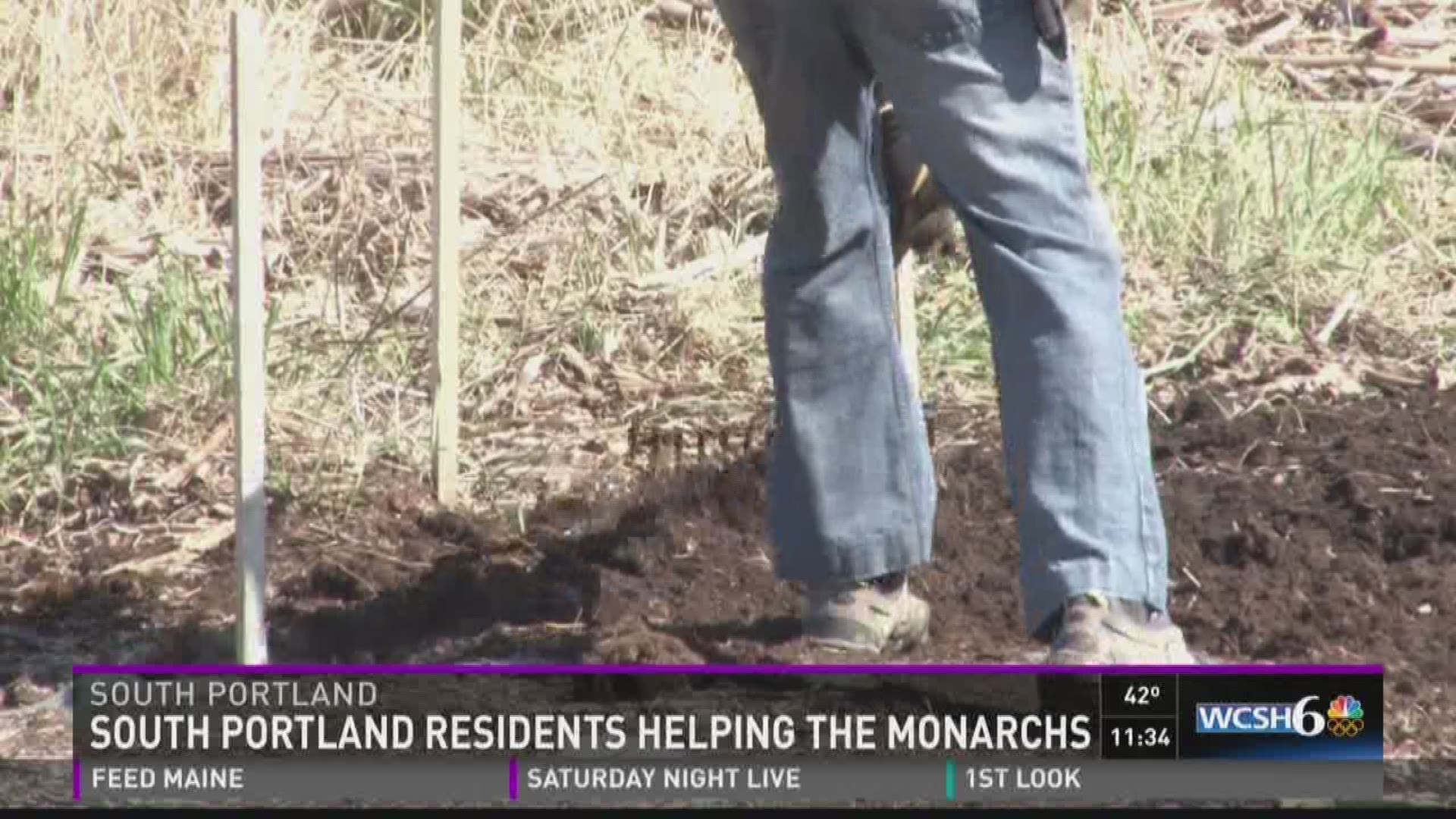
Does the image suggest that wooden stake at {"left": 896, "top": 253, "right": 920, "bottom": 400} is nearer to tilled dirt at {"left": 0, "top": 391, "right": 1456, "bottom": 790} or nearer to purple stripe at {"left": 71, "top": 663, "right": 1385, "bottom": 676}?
tilled dirt at {"left": 0, "top": 391, "right": 1456, "bottom": 790}

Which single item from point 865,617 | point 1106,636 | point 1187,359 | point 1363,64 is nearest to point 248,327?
point 865,617

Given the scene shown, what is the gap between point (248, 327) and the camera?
3.74m

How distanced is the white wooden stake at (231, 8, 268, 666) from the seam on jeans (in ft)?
2.81

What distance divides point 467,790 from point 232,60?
3.46ft

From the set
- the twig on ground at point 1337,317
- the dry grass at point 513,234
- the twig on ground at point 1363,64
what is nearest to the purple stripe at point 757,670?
the dry grass at point 513,234

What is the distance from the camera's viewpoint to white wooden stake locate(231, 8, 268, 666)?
368cm

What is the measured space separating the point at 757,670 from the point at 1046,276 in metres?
0.74

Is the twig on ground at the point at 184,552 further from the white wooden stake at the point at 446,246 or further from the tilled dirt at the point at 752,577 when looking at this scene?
the white wooden stake at the point at 446,246

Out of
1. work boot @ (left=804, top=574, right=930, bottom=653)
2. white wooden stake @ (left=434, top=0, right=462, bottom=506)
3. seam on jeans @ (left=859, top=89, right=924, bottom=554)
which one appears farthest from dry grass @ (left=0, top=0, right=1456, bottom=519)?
seam on jeans @ (left=859, top=89, right=924, bottom=554)

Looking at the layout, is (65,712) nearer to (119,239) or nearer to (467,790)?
(467,790)

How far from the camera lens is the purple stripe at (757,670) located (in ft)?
11.9

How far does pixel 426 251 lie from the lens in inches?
239

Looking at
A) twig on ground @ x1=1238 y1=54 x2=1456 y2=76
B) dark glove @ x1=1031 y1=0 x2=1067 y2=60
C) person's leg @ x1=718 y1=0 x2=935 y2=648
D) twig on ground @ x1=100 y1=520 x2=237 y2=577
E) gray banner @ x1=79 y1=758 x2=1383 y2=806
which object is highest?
twig on ground @ x1=1238 y1=54 x2=1456 y2=76

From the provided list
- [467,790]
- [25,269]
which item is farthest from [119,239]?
[467,790]
